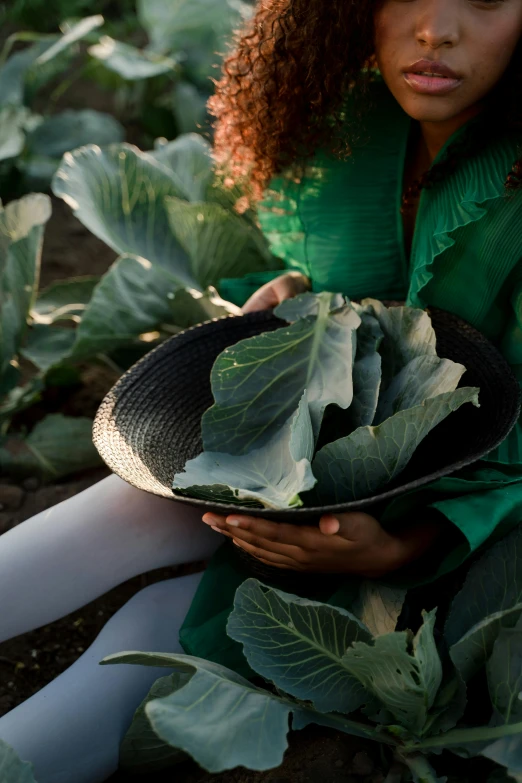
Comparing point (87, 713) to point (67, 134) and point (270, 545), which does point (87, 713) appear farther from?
point (67, 134)

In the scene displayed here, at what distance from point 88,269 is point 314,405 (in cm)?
124

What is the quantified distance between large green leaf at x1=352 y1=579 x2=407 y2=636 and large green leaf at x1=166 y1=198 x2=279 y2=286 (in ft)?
2.56

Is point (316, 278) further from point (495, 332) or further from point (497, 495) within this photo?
point (497, 495)

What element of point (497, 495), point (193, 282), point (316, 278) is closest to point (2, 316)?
point (193, 282)

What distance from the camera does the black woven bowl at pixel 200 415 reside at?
0.95 m

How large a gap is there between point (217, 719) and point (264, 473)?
280mm

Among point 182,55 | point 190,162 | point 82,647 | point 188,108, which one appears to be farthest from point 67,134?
point 82,647

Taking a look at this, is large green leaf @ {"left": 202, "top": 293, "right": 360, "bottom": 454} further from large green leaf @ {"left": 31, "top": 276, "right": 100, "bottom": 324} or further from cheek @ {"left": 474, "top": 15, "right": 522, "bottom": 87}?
large green leaf @ {"left": 31, "top": 276, "right": 100, "bottom": 324}

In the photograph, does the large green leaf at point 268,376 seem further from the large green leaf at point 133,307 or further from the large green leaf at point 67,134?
the large green leaf at point 67,134

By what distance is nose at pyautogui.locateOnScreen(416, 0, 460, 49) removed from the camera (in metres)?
0.97

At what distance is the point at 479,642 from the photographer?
90 cm

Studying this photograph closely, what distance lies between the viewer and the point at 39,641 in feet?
4.18

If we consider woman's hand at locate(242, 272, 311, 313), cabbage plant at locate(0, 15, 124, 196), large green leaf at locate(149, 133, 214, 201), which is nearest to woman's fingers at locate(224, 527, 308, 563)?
woman's hand at locate(242, 272, 311, 313)

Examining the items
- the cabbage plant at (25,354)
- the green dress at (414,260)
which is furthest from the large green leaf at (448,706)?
the cabbage plant at (25,354)
